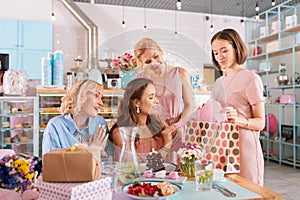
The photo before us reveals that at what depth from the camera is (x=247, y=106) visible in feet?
4.80

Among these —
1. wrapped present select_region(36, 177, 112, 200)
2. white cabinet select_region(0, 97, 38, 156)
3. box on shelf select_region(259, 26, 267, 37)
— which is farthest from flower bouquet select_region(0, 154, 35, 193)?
box on shelf select_region(259, 26, 267, 37)

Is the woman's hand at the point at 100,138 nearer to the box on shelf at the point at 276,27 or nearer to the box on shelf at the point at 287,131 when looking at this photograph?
the box on shelf at the point at 287,131

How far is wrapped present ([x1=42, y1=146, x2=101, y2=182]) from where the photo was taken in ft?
2.51

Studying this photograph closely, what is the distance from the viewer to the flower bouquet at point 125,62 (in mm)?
992

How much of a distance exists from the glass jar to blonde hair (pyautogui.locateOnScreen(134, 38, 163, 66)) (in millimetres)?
228

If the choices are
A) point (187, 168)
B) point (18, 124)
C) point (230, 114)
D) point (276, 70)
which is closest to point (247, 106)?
point (230, 114)

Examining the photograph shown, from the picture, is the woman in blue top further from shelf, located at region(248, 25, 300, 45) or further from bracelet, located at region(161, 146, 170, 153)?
shelf, located at region(248, 25, 300, 45)

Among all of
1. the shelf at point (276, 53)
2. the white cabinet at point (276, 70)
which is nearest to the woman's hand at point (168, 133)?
the white cabinet at point (276, 70)

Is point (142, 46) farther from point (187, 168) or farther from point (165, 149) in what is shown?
point (187, 168)

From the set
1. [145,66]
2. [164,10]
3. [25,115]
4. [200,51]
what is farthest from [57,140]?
[164,10]

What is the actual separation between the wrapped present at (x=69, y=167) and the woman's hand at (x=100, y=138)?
0.19m

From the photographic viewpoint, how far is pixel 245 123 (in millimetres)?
1368

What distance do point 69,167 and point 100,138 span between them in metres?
0.22

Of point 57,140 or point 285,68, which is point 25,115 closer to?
point 57,140
